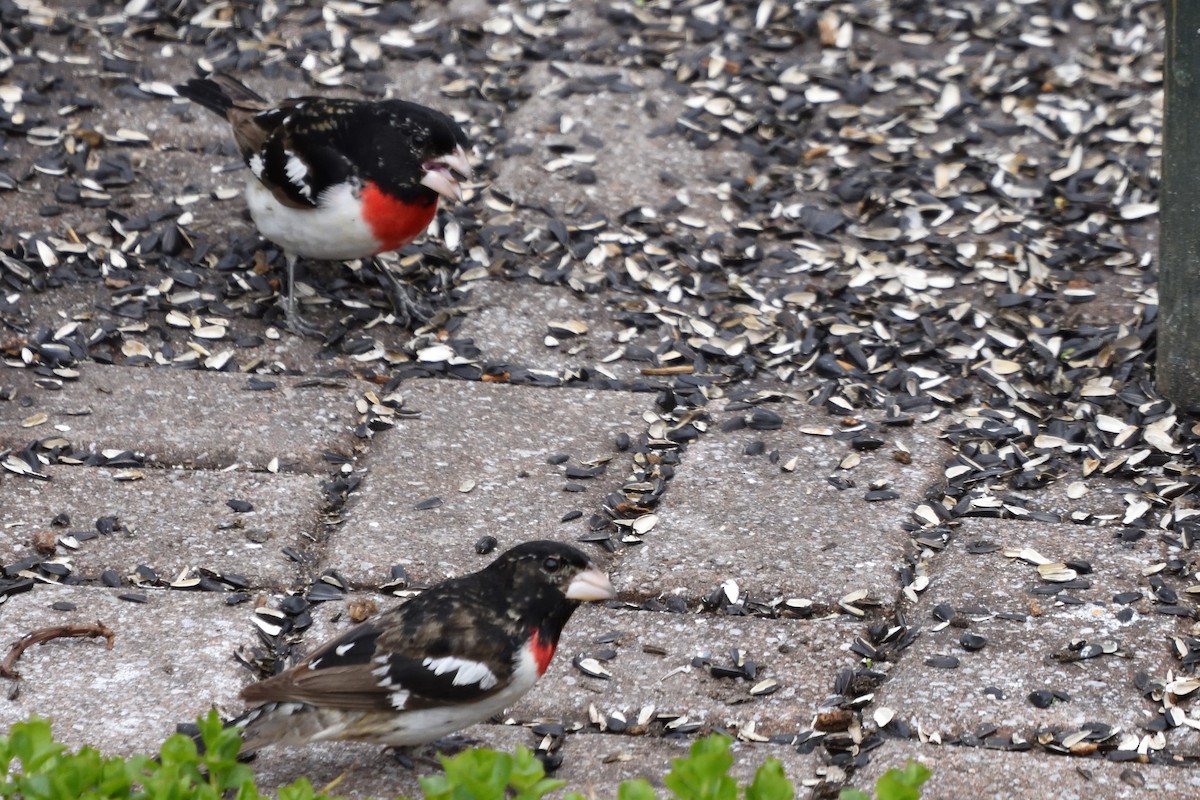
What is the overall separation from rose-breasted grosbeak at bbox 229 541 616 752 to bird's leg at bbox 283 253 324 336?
6.93 feet

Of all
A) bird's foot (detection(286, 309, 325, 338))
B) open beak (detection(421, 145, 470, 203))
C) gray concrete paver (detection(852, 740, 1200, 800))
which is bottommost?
bird's foot (detection(286, 309, 325, 338))

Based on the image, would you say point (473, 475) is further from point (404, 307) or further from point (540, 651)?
point (540, 651)

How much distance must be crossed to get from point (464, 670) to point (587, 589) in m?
0.34

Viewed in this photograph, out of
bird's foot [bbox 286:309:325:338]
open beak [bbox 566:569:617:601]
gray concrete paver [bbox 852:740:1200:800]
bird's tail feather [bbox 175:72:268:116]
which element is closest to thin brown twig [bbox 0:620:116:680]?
open beak [bbox 566:569:617:601]

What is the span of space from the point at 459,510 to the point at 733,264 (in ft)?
6.05

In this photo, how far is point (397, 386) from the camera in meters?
5.16

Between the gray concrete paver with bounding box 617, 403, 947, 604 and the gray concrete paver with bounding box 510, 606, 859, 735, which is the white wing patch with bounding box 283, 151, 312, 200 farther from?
the gray concrete paver with bounding box 510, 606, 859, 735

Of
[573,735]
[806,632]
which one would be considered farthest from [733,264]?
[573,735]

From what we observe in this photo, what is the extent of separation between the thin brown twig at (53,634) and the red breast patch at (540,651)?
1115 mm

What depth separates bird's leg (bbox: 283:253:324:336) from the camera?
18.0 feet

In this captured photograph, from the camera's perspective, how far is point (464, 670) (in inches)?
134

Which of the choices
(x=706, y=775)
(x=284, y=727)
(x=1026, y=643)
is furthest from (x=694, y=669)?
(x=706, y=775)

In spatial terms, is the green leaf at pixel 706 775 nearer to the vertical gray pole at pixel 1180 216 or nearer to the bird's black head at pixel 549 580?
the bird's black head at pixel 549 580

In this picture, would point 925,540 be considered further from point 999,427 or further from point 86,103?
point 86,103
